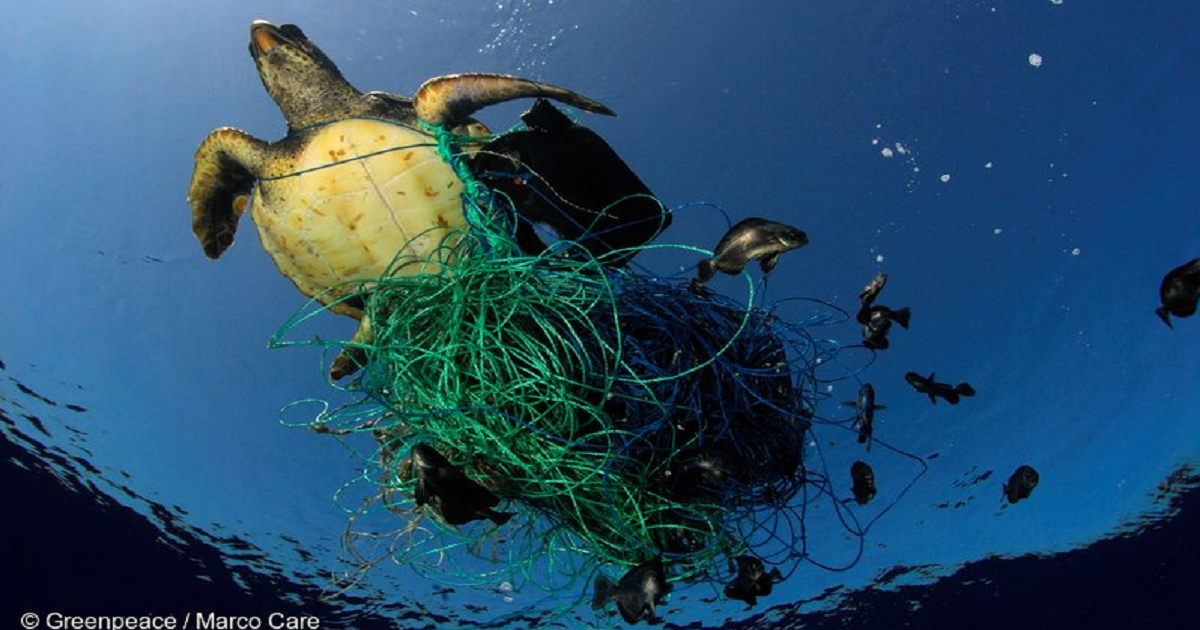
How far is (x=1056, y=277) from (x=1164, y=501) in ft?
32.8

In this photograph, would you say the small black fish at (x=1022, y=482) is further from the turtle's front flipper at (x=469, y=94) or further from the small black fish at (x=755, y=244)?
the turtle's front flipper at (x=469, y=94)

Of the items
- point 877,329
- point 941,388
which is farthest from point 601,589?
point 941,388

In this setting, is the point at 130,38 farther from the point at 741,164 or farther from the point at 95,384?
the point at 741,164

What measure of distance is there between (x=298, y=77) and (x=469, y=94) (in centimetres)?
114

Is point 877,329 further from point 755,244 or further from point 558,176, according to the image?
point 558,176

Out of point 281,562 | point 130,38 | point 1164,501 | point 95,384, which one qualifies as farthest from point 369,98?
point 1164,501

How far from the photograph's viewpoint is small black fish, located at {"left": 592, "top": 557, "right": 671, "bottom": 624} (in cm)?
232

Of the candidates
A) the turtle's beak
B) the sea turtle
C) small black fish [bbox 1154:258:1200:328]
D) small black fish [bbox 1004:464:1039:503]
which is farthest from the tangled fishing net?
small black fish [bbox 1004:464:1039:503]

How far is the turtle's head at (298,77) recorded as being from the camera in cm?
325

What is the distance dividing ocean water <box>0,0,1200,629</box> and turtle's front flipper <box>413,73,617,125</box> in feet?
19.5

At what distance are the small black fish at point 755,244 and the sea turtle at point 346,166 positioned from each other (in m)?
0.77

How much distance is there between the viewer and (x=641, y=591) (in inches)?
92.3

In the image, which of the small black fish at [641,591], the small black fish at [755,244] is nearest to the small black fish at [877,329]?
the small black fish at [755,244]

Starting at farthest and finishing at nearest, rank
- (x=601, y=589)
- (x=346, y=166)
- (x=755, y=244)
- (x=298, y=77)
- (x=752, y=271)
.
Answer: (x=752, y=271) < (x=298, y=77) < (x=346, y=166) < (x=601, y=589) < (x=755, y=244)
